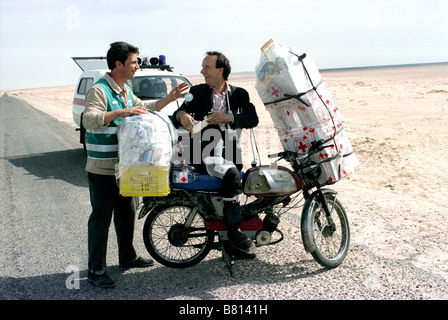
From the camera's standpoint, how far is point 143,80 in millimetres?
10344

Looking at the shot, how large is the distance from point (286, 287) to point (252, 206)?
2.81ft

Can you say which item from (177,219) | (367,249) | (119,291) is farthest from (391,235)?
(119,291)

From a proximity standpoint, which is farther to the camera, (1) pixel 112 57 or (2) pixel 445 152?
(2) pixel 445 152

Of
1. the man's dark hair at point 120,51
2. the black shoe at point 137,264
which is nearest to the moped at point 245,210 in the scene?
the black shoe at point 137,264

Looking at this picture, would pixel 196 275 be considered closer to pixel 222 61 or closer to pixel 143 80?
pixel 222 61

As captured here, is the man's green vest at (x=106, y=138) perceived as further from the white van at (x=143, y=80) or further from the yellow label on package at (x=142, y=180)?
the white van at (x=143, y=80)

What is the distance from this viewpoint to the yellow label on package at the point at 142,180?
3.94 meters

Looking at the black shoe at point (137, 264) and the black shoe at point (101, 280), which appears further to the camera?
the black shoe at point (137, 264)

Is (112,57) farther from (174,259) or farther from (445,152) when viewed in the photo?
(445,152)

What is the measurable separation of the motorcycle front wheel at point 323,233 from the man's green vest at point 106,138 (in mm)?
1889

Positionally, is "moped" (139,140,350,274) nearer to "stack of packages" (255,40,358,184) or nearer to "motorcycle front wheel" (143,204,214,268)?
"motorcycle front wheel" (143,204,214,268)

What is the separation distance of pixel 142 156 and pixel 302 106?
4.96ft
